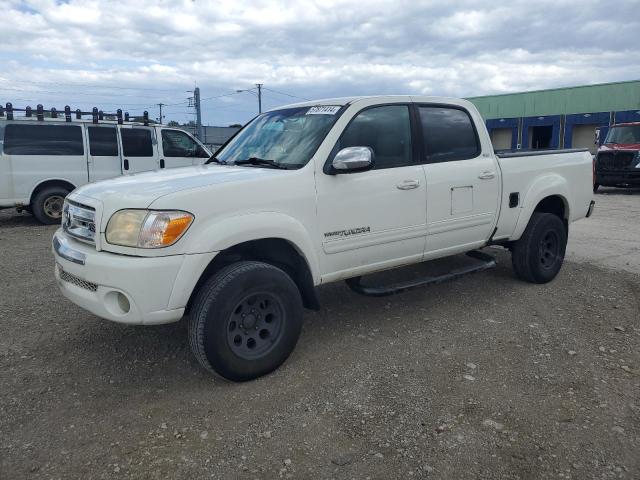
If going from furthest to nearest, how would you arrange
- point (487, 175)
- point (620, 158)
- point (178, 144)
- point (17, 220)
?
1. point (620, 158)
2. point (178, 144)
3. point (17, 220)
4. point (487, 175)

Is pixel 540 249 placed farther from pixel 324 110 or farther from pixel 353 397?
pixel 353 397

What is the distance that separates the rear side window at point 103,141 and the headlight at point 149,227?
27.0ft

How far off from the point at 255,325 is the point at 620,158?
634 inches

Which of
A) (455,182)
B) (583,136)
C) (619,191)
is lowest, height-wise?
(619,191)

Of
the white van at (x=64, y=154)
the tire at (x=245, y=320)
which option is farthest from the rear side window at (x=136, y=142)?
the tire at (x=245, y=320)

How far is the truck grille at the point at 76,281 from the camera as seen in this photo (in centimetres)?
311

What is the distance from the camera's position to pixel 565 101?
38.4 metres

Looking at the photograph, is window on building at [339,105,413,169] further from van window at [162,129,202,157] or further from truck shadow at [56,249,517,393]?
van window at [162,129,202,157]

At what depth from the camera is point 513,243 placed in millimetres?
5371

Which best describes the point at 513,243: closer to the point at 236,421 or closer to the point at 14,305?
the point at 236,421

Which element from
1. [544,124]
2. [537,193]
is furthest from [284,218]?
[544,124]

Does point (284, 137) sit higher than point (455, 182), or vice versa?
point (284, 137)

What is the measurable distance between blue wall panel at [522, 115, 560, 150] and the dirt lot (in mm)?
37784

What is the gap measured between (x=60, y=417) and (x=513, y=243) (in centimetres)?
438
